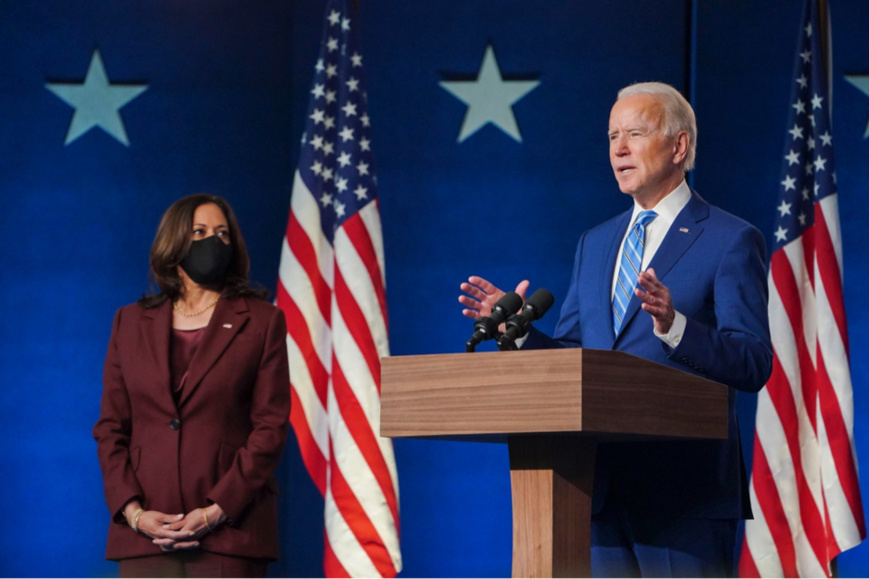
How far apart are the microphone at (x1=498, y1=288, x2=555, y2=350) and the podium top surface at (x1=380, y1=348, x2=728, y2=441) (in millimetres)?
169

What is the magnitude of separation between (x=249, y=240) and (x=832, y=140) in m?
2.59

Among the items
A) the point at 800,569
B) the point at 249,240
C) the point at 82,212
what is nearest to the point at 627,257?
the point at 800,569

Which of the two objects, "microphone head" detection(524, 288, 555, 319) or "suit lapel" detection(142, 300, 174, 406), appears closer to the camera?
"microphone head" detection(524, 288, 555, 319)

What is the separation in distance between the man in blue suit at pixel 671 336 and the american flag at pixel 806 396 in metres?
2.19

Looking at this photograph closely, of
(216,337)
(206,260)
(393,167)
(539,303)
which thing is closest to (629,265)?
(539,303)

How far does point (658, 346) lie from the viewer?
2137 mm

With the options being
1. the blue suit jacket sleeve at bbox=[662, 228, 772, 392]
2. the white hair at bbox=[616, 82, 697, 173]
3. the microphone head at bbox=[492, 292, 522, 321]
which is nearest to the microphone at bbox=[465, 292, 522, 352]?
the microphone head at bbox=[492, 292, 522, 321]

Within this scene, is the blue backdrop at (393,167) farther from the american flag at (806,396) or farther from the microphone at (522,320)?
the microphone at (522,320)

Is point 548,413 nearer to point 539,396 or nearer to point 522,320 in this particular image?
point 539,396

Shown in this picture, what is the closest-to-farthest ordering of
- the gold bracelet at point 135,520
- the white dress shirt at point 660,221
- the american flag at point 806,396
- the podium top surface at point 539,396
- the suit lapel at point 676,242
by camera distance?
1. the podium top surface at point 539,396
2. the suit lapel at point 676,242
3. the white dress shirt at point 660,221
4. the gold bracelet at point 135,520
5. the american flag at point 806,396

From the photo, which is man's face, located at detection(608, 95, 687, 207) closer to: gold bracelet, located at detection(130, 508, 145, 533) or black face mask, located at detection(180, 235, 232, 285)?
black face mask, located at detection(180, 235, 232, 285)

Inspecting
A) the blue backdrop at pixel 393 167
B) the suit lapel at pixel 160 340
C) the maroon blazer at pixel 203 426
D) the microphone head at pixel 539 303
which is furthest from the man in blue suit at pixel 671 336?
the blue backdrop at pixel 393 167

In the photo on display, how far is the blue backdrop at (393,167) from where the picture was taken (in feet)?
15.6

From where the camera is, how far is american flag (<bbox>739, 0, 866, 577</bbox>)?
4223 mm
